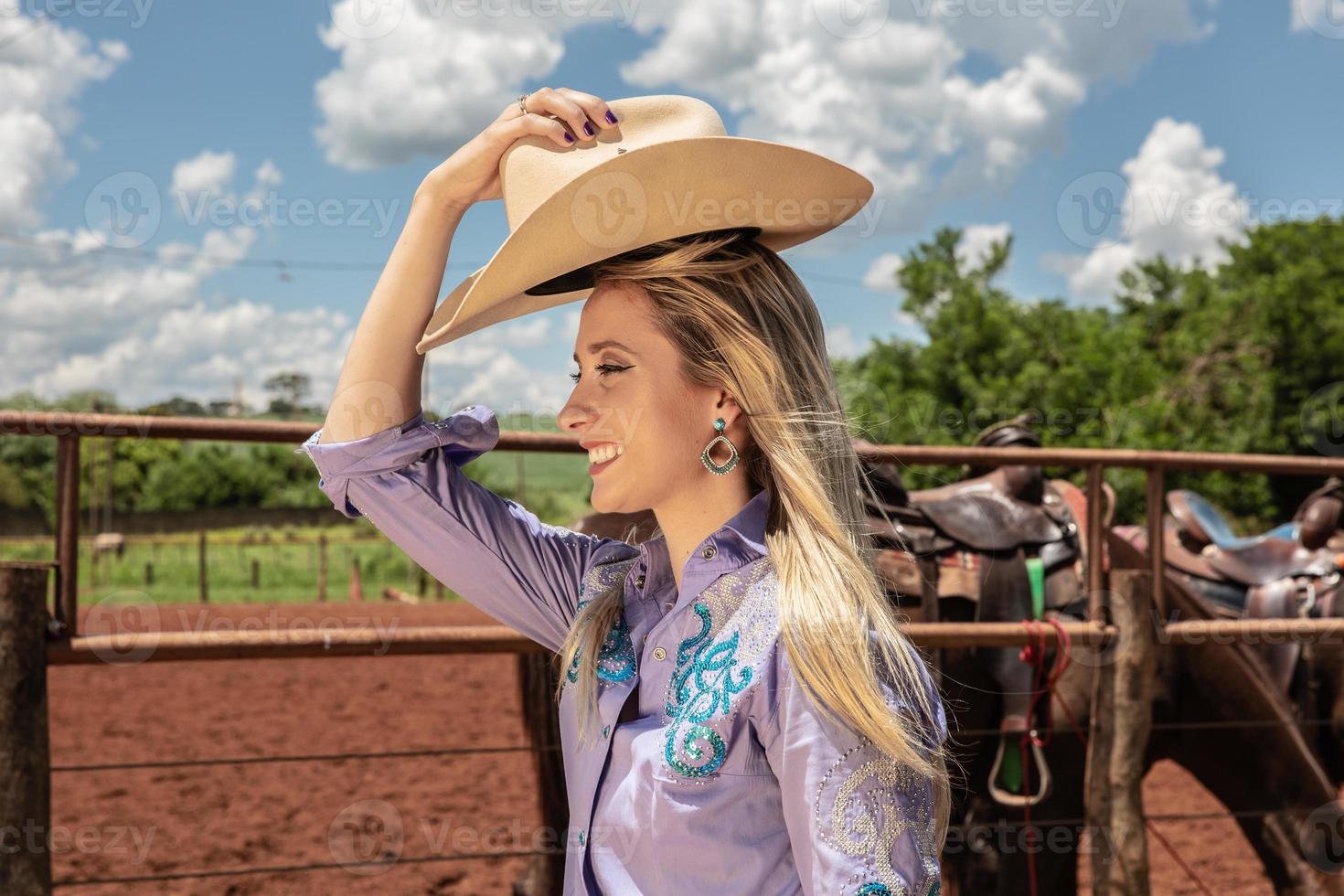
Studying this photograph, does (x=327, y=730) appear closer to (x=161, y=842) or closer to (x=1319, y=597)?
(x=161, y=842)

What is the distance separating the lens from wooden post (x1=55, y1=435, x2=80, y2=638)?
2068 millimetres

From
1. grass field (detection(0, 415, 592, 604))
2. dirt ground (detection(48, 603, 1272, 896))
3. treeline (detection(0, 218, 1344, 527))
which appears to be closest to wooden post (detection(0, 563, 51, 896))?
dirt ground (detection(48, 603, 1272, 896))

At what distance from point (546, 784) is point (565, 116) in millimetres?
1791

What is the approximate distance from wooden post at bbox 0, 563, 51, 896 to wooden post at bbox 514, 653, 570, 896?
3.24 ft

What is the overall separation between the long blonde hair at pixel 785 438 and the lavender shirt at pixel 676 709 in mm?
34

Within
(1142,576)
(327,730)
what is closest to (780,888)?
(1142,576)

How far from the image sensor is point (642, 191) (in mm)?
1159

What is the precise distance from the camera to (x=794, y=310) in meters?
1.22

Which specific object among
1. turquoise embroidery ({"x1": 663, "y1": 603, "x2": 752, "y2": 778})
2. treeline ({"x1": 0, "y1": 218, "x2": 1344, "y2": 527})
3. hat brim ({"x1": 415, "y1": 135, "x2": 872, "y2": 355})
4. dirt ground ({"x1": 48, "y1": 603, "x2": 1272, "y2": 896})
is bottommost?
dirt ground ({"x1": 48, "y1": 603, "x2": 1272, "y2": 896})

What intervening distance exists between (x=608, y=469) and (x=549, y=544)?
22 cm

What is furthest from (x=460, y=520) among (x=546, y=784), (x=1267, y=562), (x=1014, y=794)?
(x=1267, y=562)

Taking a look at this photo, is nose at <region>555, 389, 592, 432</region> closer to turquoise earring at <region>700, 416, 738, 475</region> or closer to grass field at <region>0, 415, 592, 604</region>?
turquoise earring at <region>700, 416, 738, 475</region>

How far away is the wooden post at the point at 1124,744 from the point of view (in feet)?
9.48

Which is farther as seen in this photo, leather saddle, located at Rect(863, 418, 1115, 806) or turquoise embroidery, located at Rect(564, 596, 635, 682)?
leather saddle, located at Rect(863, 418, 1115, 806)
